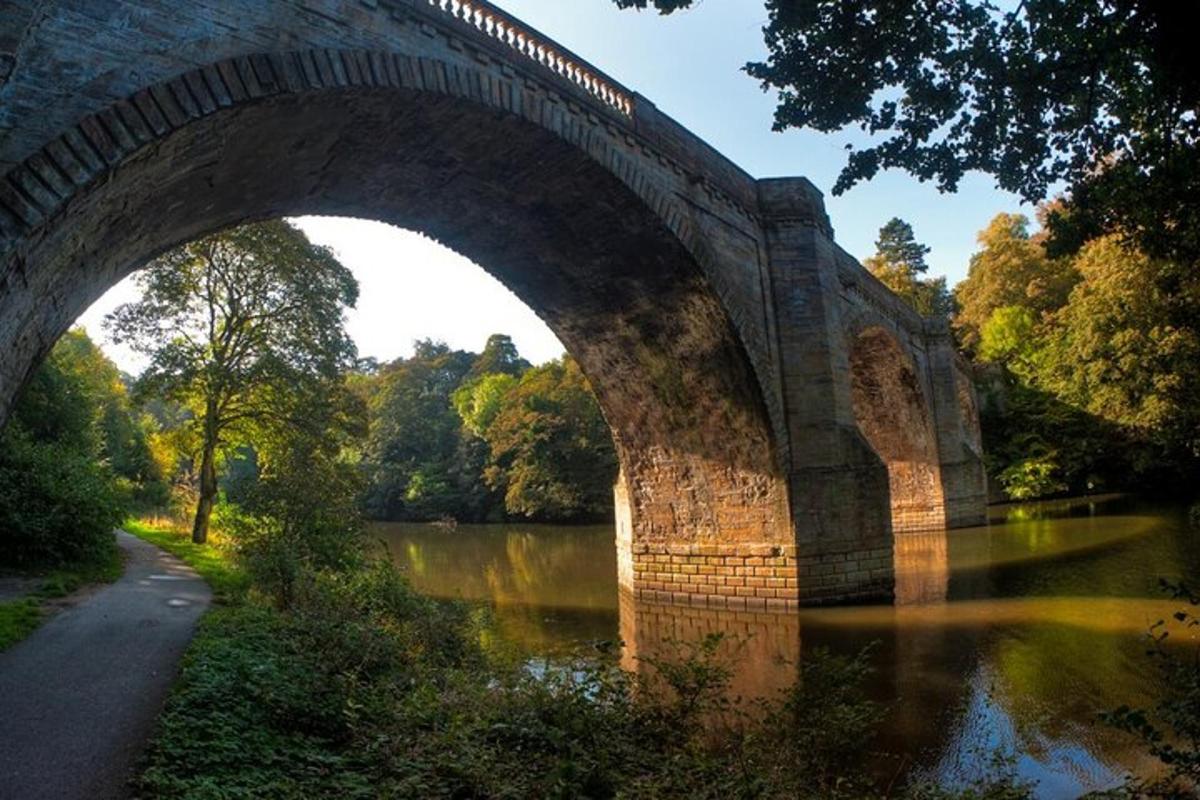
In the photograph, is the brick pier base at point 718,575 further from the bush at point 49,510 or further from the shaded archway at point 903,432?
the shaded archway at point 903,432

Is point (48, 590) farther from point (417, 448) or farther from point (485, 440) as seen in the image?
point (417, 448)

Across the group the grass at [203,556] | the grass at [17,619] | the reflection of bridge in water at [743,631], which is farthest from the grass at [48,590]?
the reflection of bridge in water at [743,631]

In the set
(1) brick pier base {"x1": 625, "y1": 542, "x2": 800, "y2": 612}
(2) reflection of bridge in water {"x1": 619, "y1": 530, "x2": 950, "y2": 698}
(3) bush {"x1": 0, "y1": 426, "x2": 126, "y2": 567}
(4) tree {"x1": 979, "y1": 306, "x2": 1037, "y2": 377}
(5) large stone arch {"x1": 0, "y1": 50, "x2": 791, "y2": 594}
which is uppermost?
(4) tree {"x1": 979, "y1": 306, "x2": 1037, "y2": 377}

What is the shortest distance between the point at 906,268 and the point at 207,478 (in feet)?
153

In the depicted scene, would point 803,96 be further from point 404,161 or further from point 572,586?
point 572,586

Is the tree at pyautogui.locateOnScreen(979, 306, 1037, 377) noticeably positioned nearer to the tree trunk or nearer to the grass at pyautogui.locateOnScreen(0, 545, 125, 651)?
the tree trunk

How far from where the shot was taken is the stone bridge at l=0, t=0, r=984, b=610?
4.92m

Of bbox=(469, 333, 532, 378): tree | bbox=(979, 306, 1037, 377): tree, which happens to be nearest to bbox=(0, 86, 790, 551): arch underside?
bbox=(979, 306, 1037, 377): tree

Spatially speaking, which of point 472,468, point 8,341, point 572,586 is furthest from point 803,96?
point 472,468

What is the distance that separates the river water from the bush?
638cm

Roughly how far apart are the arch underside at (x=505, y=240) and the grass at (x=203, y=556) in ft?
18.8

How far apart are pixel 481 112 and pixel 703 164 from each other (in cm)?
545

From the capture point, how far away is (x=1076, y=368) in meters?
27.7

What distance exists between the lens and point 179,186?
20.9ft
